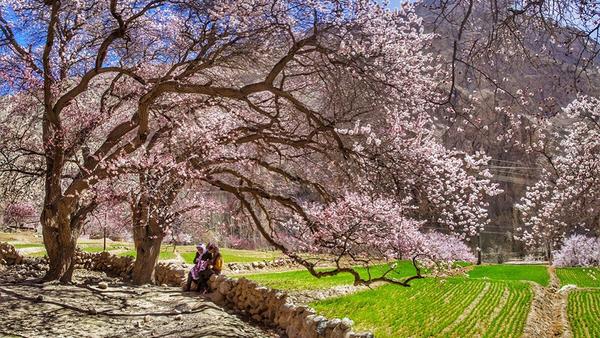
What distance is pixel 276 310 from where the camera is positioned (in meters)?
10.1

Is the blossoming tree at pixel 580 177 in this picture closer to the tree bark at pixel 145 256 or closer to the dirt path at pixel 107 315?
the dirt path at pixel 107 315

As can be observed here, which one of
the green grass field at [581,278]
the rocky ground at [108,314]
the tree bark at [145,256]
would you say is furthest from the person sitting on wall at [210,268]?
the green grass field at [581,278]

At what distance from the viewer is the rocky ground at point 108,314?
8.89 metres

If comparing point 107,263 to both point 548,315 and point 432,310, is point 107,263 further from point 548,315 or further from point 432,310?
point 548,315

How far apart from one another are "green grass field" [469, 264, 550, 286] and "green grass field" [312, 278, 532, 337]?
1091 centimetres

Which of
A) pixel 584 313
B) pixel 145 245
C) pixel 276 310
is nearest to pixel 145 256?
pixel 145 245

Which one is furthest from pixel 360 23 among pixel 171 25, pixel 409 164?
pixel 171 25

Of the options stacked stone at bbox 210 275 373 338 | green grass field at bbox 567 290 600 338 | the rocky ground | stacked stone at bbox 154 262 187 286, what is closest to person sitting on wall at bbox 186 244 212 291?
stacked stone at bbox 210 275 373 338

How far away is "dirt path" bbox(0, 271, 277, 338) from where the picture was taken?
29.2 ft

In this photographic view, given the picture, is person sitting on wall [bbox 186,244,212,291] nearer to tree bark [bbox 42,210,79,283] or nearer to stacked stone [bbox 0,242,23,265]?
tree bark [bbox 42,210,79,283]

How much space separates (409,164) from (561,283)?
80.3ft

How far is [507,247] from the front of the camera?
6469cm

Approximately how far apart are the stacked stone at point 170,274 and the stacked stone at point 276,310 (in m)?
3.15

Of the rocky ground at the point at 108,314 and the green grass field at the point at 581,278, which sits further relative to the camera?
the green grass field at the point at 581,278
